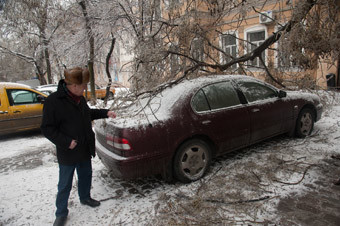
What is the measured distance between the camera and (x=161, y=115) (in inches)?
142

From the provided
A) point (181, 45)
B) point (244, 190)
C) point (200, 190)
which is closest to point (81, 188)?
point (200, 190)

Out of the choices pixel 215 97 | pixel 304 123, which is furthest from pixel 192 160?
pixel 304 123

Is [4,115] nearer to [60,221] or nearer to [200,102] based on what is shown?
[60,221]

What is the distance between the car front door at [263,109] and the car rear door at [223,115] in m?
0.22

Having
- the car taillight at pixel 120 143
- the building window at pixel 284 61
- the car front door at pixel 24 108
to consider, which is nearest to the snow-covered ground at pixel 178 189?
the car taillight at pixel 120 143

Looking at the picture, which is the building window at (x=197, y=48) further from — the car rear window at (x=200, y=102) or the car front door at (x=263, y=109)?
the car rear window at (x=200, y=102)

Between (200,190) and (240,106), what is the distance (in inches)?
63.9

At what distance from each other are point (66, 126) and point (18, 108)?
211 inches

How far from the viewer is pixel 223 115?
4098mm

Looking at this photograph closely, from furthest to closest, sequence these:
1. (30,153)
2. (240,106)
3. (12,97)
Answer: (12,97)
(30,153)
(240,106)

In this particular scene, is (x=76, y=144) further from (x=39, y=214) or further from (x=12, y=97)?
(x=12, y=97)

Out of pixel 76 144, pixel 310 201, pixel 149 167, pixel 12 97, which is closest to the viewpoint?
pixel 76 144

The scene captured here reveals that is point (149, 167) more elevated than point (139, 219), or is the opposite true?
point (149, 167)

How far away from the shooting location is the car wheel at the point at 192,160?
371cm
